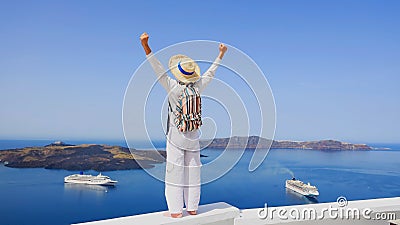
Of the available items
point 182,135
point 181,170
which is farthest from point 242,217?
point 182,135

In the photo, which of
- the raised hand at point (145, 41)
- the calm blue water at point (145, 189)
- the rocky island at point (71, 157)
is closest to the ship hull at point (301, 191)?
the calm blue water at point (145, 189)

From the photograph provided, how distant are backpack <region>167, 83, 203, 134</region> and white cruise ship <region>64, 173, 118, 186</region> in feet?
19.8

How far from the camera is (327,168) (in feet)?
30.8

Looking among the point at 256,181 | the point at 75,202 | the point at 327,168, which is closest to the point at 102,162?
the point at 75,202

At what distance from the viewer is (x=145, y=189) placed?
7672 millimetres

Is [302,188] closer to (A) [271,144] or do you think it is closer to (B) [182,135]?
(A) [271,144]

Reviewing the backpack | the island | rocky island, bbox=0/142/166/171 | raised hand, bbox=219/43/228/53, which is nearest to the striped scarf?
the backpack

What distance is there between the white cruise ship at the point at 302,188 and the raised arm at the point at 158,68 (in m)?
6.08

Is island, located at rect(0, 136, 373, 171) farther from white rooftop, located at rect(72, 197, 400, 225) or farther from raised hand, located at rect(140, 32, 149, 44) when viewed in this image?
raised hand, located at rect(140, 32, 149, 44)

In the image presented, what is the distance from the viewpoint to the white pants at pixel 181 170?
5.43ft

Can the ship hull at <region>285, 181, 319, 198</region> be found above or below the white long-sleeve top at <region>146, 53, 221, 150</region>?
below

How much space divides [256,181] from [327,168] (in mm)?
2213

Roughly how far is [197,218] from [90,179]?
6304 millimetres

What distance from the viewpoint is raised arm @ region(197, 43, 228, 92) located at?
5.79ft
